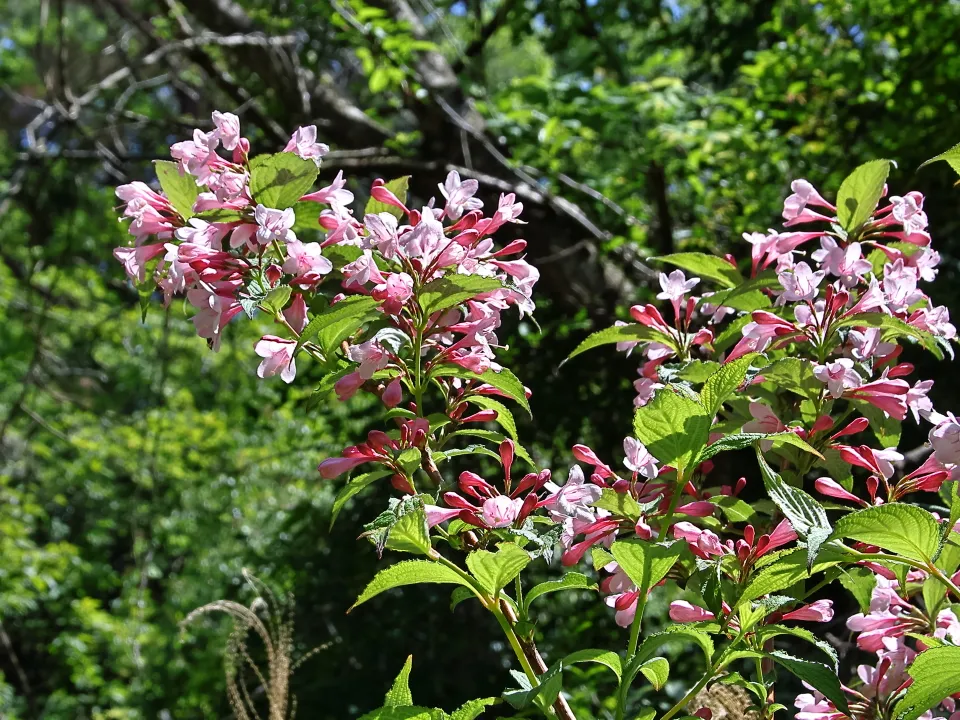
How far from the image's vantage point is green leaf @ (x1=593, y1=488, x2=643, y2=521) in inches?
27.1

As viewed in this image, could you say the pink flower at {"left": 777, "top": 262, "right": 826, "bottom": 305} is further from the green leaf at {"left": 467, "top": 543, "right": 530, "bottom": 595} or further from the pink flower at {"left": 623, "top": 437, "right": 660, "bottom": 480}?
the green leaf at {"left": 467, "top": 543, "right": 530, "bottom": 595}

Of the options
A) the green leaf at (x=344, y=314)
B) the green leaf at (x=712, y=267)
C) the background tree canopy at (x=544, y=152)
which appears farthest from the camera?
the background tree canopy at (x=544, y=152)

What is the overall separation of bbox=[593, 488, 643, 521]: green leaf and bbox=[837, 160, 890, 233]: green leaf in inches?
13.6

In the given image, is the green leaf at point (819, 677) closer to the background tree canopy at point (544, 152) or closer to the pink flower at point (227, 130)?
the pink flower at point (227, 130)

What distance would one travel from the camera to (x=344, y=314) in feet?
2.23

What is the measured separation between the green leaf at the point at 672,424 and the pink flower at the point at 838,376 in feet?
0.57

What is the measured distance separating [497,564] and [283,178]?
1.11ft

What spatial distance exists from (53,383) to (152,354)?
1487mm

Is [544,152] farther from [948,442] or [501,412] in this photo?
[948,442]

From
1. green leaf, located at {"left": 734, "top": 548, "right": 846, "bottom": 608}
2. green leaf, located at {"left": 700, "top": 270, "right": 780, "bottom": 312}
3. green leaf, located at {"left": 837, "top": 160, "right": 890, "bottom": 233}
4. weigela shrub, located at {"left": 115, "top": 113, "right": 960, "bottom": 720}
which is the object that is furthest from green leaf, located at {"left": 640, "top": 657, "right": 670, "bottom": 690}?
green leaf, located at {"left": 837, "top": 160, "right": 890, "bottom": 233}

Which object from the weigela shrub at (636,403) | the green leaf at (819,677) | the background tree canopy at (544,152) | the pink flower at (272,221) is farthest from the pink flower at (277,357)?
the background tree canopy at (544,152)

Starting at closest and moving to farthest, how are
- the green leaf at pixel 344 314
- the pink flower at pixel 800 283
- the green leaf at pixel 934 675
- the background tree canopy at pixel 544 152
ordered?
1. the green leaf at pixel 934 675
2. the green leaf at pixel 344 314
3. the pink flower at pixel 800 283
4. the background tree canopy at pixel 544 152

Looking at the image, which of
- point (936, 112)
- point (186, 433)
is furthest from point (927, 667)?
point (186, 433)

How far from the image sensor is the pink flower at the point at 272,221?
72 centimetres
